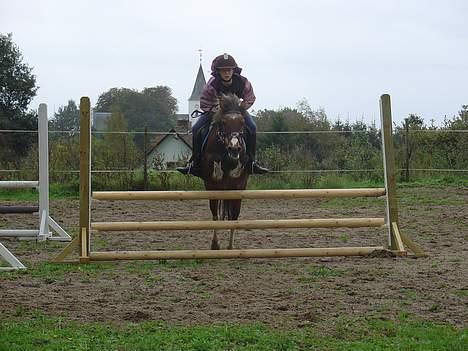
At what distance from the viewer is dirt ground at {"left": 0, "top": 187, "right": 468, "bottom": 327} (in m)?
4.98

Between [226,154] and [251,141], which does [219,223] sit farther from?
[251,141]

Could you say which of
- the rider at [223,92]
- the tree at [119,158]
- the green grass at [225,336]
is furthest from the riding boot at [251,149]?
the tree at [119,158]

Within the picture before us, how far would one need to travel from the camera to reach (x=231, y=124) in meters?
7.51

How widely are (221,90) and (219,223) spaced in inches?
65.7

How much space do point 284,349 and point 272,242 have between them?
5240 millimetres

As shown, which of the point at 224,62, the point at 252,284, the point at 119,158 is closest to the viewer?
the point at 252,284

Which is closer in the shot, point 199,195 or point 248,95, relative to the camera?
point 199,195

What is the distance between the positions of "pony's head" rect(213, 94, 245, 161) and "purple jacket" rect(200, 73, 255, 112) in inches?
13.1

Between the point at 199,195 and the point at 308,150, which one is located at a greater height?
the point at 308,150

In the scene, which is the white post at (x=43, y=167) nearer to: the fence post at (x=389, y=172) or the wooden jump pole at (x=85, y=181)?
the wooden jump pole at (x=85, y=181)

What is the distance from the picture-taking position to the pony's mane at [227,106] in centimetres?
771

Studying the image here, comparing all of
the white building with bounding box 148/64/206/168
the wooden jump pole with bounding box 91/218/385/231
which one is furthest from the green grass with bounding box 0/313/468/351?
the white building with bounding box 148/64/206/168

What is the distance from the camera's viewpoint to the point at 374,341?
4180 millimetres

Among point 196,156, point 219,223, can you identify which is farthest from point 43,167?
point 219,223
